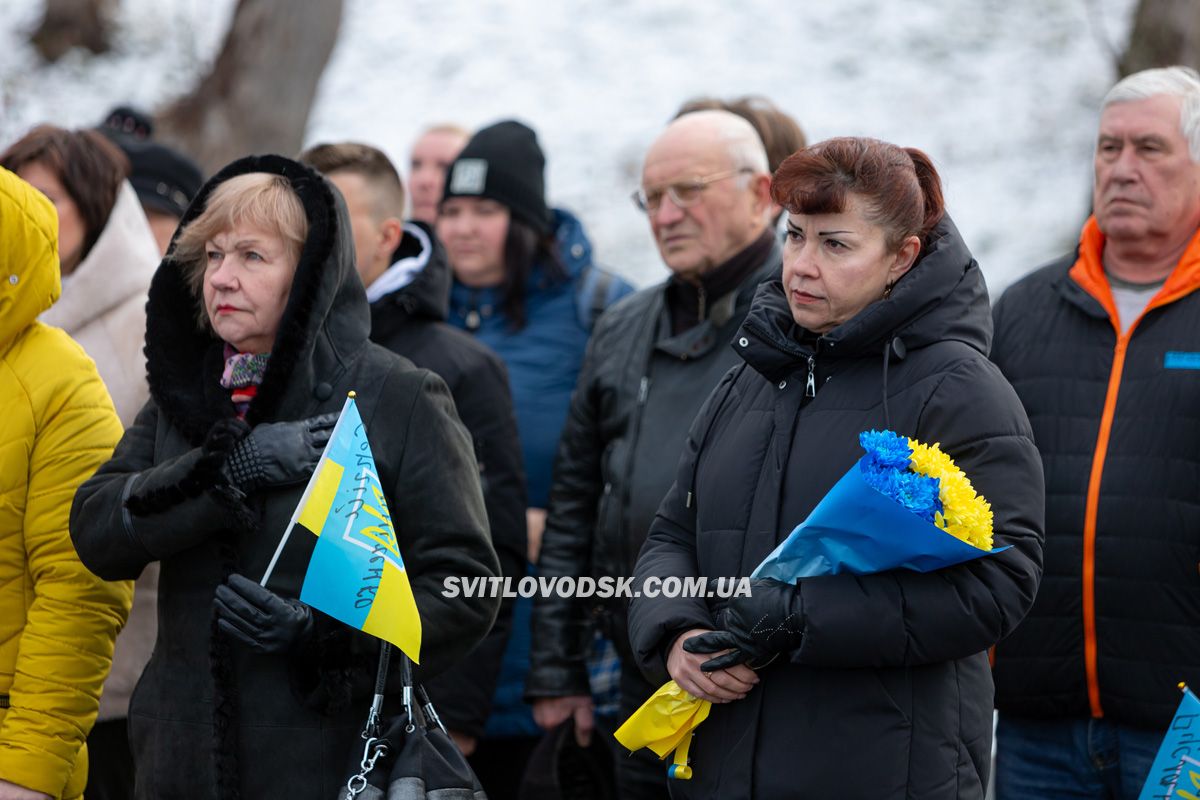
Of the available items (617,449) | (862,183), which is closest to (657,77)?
(617,449)

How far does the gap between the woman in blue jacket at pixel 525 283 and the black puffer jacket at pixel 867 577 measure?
6.46ft

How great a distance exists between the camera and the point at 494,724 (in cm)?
500

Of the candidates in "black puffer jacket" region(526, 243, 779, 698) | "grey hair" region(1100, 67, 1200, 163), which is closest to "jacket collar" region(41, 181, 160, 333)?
"black puffer jacket" region(526, 243, 779, 698)

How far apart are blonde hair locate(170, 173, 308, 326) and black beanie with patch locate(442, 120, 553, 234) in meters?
1.93

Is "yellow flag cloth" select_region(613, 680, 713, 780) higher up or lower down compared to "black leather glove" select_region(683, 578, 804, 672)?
lower down

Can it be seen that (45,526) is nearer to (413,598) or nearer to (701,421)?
(413,598)

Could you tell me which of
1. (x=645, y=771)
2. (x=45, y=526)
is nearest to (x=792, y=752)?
(x=645, y=771)

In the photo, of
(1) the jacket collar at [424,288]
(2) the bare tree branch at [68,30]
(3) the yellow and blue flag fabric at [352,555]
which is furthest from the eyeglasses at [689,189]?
(2) the bare tree branch at [68,30]

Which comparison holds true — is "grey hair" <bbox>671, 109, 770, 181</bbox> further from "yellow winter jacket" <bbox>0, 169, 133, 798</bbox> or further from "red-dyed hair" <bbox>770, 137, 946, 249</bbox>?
"yellow winter jacket" <bbox>0, 169, 133, 798</bbox>

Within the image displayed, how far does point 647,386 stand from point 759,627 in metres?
1.60

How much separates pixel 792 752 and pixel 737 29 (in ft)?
48.9

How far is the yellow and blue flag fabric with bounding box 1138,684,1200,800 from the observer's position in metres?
3.30

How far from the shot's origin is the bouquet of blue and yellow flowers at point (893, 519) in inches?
110

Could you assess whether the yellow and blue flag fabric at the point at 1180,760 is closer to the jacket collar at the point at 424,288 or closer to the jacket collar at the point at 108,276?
the jacket collar at the point at 424,288
